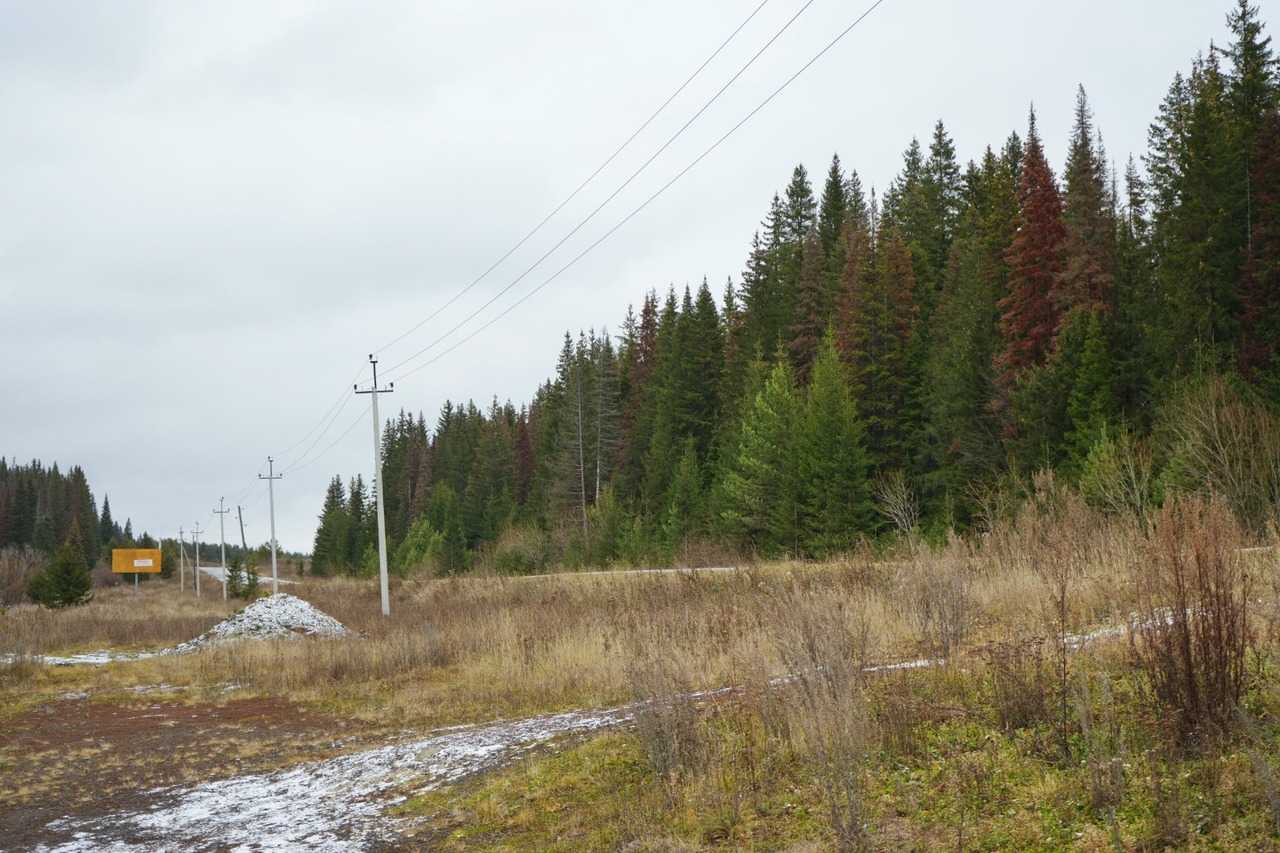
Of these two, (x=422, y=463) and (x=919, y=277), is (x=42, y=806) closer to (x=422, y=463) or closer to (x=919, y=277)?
(x=919, y=277)

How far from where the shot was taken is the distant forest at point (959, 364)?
26.6 meters

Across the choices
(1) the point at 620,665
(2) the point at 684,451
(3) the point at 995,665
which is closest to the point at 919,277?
(2) the point at 684,451

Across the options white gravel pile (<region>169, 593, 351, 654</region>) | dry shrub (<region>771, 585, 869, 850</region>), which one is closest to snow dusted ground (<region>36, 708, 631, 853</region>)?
dry shrub (<region>771, 585, 869, 850</region>)

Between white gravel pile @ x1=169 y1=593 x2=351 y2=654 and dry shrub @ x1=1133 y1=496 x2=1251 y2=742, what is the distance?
23.1 m

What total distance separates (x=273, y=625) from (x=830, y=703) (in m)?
25.5

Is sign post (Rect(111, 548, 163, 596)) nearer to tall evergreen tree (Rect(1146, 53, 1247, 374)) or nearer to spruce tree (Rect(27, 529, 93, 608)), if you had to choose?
spruce tree (Rect(27, 529, 93, 608))

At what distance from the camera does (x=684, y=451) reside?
54969 mm

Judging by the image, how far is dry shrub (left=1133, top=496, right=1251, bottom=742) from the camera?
496cm

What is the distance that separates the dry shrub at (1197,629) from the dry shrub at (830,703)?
1.74m

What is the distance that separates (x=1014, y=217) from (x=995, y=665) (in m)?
38.6

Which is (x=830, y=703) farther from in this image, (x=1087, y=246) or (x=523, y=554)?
(x=523, y=554)

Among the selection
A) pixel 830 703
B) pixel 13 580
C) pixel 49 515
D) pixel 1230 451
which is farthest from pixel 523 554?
pixel 49 515

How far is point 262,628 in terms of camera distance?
1058 inches

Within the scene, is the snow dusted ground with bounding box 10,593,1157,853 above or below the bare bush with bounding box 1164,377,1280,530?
below
